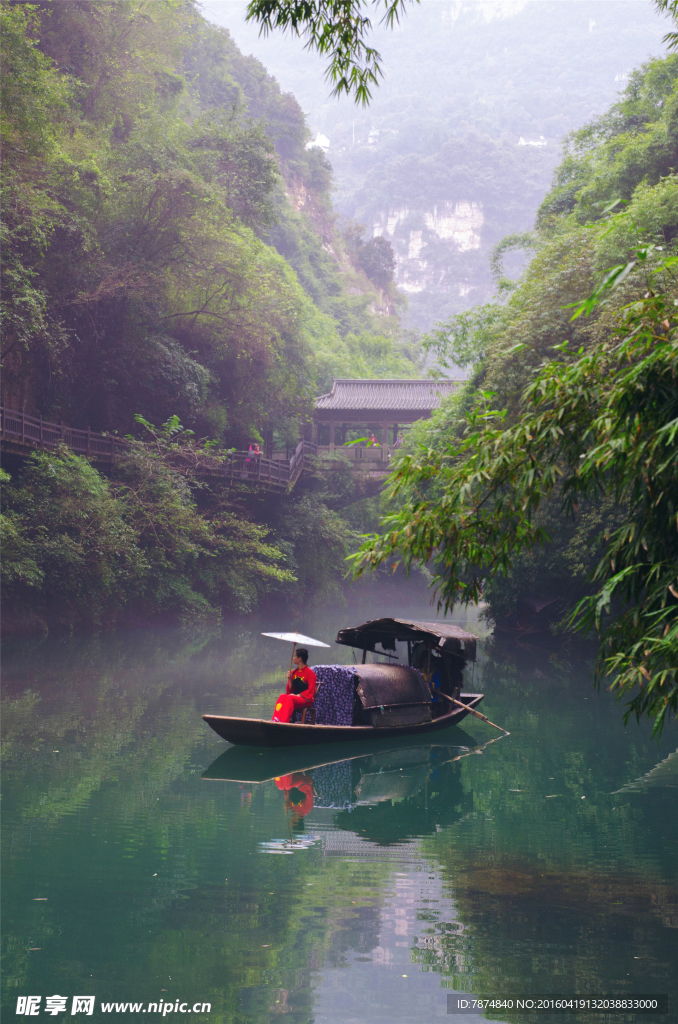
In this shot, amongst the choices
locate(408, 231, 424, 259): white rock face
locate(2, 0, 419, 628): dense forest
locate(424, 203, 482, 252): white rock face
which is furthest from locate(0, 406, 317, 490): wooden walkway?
locate(424, 203, 482, 252): white rock face

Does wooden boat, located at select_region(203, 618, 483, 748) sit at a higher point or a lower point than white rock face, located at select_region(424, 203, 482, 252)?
lower

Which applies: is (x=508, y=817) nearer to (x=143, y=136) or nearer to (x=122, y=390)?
(x=122, y=390)

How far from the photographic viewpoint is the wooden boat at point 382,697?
8.04m

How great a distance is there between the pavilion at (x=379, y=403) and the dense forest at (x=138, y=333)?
8.03 feet

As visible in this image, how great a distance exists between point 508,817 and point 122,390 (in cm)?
1671

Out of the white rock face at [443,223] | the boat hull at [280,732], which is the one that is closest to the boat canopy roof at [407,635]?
the boat hull at [280,732]

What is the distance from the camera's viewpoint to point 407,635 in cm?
1042

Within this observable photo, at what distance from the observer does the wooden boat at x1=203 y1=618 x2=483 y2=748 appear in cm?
804

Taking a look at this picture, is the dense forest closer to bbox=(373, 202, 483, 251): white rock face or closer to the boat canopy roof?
the boat canopy roof

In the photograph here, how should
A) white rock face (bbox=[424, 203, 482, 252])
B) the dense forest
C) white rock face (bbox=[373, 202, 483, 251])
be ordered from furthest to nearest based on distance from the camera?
white rock face (bbox=[424, 203, 482, 252]) < white rock face (bbox=[373, 202, 483, 251]) < the dense forest

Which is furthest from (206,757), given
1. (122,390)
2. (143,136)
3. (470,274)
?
(470,274)

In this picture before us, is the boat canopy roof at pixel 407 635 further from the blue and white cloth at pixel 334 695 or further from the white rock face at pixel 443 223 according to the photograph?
the white rock face at pixel 443 223

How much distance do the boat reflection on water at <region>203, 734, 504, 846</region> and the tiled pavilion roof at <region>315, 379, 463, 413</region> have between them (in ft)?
71.9

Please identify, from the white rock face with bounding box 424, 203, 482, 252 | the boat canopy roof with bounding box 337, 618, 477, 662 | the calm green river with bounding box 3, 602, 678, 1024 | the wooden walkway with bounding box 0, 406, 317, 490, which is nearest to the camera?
the calm green river with bounding box 3, 602, 678, 1024
